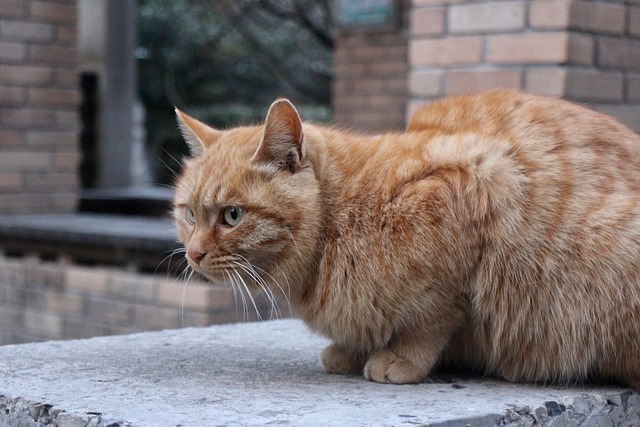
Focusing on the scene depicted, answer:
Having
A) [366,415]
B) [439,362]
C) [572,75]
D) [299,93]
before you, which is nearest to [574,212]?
[439,362]

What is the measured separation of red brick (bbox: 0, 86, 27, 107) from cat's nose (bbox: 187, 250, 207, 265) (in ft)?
13.0

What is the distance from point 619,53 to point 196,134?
210cm

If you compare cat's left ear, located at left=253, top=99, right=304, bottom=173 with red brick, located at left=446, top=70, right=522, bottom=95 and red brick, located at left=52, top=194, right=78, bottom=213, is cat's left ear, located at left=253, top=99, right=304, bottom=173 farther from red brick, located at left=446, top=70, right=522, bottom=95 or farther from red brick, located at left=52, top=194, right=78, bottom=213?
red brick, located at left=52, top=194, right=78, bottom=213

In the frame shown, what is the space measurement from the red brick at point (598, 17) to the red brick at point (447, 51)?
0.41m

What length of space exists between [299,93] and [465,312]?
11679 mm

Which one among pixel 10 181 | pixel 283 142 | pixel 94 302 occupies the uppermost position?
pixel 283 142

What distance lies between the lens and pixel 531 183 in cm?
217

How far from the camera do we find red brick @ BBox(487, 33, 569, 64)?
3525mm

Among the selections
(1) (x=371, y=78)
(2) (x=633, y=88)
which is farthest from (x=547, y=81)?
(1) (x=371, y=78)

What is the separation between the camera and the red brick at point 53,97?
19.2 ft

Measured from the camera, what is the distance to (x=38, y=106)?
5879 millimetres

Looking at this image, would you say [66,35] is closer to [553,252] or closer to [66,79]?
[66,79]

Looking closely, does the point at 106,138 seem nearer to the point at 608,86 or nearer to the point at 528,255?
the point at 608,86

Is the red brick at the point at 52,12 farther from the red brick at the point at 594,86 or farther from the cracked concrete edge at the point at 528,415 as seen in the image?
the cracked concrete edge at the point at 528,415
